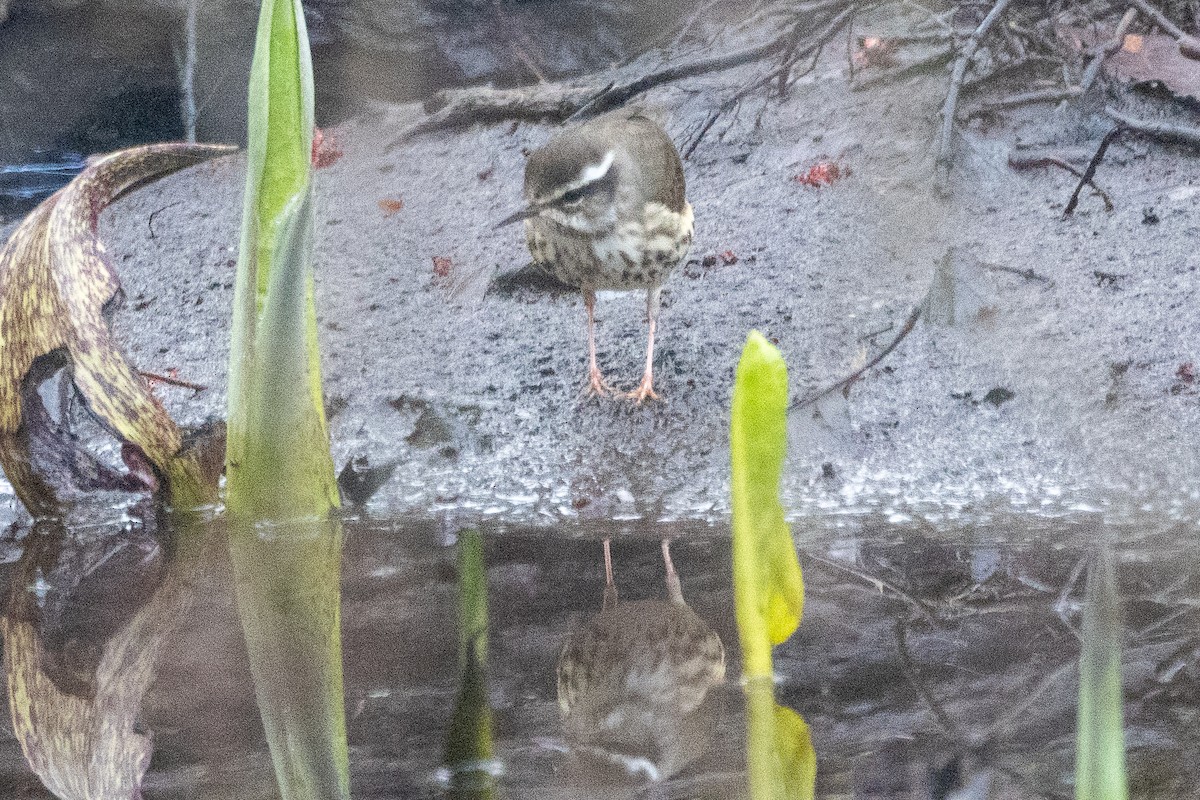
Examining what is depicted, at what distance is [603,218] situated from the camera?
3201mm

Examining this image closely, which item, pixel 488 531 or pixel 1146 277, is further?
pixel 1146 277

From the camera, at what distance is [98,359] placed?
8.49 feet

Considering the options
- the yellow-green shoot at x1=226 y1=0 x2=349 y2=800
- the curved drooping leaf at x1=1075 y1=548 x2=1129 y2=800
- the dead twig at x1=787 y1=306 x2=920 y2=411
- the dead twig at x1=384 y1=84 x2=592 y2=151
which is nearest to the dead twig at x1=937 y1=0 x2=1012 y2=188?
the dead twig at x1=787 y1=306 x2=920 y2=411

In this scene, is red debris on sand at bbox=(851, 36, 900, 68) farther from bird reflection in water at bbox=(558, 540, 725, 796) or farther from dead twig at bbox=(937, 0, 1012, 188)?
bird reflection in water at bbox=(558, 540, 725, 796)

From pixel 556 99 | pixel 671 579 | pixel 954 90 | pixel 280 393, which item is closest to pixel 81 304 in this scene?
pixel 280 393

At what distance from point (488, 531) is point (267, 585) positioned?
503 millimetres

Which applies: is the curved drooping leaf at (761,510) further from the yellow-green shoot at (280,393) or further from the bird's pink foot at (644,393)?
the bird's pink foot at (644,393)

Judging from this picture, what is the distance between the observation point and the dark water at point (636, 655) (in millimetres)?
1418

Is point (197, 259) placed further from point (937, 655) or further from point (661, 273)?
point (937, 655)

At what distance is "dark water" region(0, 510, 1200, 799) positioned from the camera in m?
1.42

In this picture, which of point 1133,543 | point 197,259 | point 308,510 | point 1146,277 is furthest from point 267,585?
point 1146,277

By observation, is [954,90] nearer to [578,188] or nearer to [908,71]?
[908,71]

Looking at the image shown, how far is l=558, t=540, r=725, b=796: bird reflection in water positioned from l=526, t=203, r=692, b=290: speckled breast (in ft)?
4.03

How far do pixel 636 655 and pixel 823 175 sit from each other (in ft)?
7.72
